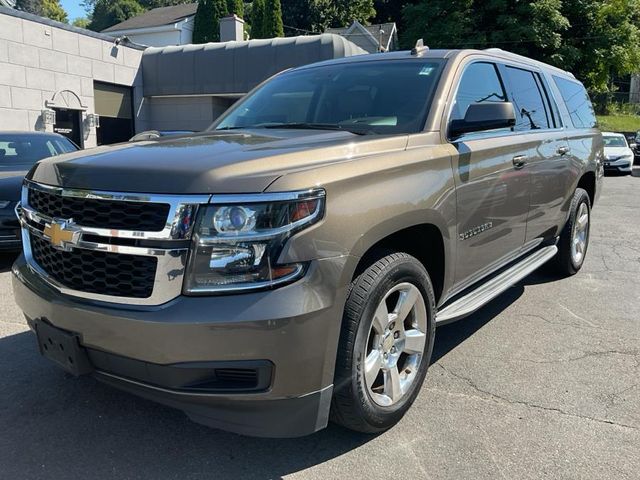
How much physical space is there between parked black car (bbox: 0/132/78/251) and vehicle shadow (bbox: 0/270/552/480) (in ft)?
10.4

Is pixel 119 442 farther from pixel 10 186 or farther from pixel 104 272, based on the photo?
pixel 10 186

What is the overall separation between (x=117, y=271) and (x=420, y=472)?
64.7 inches

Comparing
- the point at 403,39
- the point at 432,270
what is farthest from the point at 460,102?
the point at 403,39

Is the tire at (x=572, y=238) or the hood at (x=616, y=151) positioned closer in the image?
the tire at (x=572, y=238)

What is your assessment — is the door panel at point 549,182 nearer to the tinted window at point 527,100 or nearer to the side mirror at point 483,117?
the tinted window at point 527,100

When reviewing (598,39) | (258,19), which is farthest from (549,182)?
(258,19)

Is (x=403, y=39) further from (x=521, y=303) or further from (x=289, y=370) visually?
(x=289, y=370)

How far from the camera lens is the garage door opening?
19.1 metres

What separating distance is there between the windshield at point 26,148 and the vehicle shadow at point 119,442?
4.50 metres

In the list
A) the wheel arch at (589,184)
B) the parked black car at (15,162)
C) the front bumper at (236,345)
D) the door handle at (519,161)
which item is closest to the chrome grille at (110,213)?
the front bumper at (236,345)

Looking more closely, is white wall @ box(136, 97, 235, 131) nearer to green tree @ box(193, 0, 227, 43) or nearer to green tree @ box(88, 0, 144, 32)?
green tree @ box(193, 0, 227, 43)

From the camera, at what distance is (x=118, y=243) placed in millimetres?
2299

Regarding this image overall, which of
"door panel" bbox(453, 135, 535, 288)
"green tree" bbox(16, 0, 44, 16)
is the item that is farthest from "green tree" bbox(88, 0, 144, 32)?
"door panel" bbox(453, 135, 535, 288)

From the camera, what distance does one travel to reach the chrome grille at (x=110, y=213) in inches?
88.2
